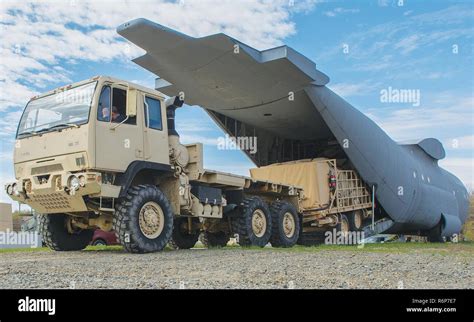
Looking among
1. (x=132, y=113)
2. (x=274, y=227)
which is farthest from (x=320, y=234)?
(x=132, y=113)

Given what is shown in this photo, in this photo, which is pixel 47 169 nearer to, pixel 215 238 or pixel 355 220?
pixel 215 238

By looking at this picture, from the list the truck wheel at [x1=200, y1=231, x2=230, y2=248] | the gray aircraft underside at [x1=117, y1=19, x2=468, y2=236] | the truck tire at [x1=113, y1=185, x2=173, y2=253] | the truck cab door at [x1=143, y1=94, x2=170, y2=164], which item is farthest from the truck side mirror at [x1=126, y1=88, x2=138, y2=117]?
the truck wheel at [x1=200, y1=231, x2=230, y2=248]

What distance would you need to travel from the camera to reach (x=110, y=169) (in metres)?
8.98

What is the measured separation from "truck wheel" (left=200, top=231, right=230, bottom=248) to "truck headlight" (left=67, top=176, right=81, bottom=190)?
5.89m

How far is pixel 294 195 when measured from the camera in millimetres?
14875

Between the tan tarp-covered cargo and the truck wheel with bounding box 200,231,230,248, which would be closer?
the truck wheel with bounding box 200,231,230,248

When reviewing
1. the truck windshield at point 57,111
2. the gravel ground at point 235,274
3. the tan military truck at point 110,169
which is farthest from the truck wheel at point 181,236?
the gravel ground at point 235,274

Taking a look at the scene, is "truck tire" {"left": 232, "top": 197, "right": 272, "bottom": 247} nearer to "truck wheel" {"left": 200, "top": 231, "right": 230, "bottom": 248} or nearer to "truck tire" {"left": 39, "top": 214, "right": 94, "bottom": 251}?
"truck wheel" {"left": 200, "top": 231, "right": 230, "bottom": 248}

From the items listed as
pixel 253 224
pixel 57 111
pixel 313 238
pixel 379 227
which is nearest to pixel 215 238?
pixel 253 224

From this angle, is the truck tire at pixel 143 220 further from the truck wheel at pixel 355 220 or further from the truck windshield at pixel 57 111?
the truck wheel at pixel 355 220

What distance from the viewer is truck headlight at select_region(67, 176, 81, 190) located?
28.3 feet

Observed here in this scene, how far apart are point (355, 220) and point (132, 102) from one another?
10.7 metres
